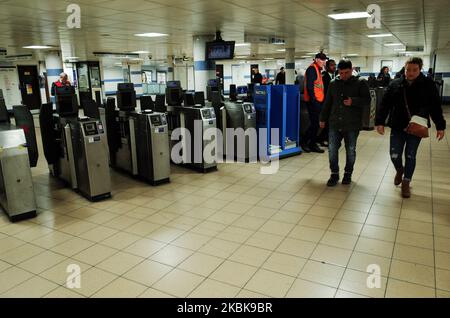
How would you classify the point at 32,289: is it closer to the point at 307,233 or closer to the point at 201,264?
the point at 201,264

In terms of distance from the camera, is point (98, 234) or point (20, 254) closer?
point (20, 254)

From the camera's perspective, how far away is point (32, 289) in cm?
262

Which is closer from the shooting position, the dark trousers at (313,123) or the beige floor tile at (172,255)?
the beige floor tile at (172,255)

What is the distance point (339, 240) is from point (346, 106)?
6.40 feet

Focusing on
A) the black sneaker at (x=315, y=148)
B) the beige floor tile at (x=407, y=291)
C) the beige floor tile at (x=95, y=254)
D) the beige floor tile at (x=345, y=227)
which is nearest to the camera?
the beige floor tile at (x=407, y=291)

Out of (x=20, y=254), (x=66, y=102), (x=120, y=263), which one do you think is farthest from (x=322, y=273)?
(x=66, y=102)

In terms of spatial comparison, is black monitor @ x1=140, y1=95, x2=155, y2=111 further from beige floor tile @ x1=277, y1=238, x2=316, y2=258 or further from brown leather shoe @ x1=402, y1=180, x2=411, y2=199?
brown leather shoe @ x1=402, y1=180, x2=411, y2=199

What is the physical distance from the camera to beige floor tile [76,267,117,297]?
101 inches

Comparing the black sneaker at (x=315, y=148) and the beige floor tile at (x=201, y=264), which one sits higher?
the black sneaker at (x=315, y=148)

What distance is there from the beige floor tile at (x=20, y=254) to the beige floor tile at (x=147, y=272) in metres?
1.03

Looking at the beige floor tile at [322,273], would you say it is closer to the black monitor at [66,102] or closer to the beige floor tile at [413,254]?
the beige floor tile at [413,254]

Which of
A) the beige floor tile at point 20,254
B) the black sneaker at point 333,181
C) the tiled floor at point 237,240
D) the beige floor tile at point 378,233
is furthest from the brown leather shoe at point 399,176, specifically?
the beige floor tile at point 20,254

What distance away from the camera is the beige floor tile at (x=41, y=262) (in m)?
2.91

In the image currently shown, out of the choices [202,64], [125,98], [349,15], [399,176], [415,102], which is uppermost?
[349,15]
